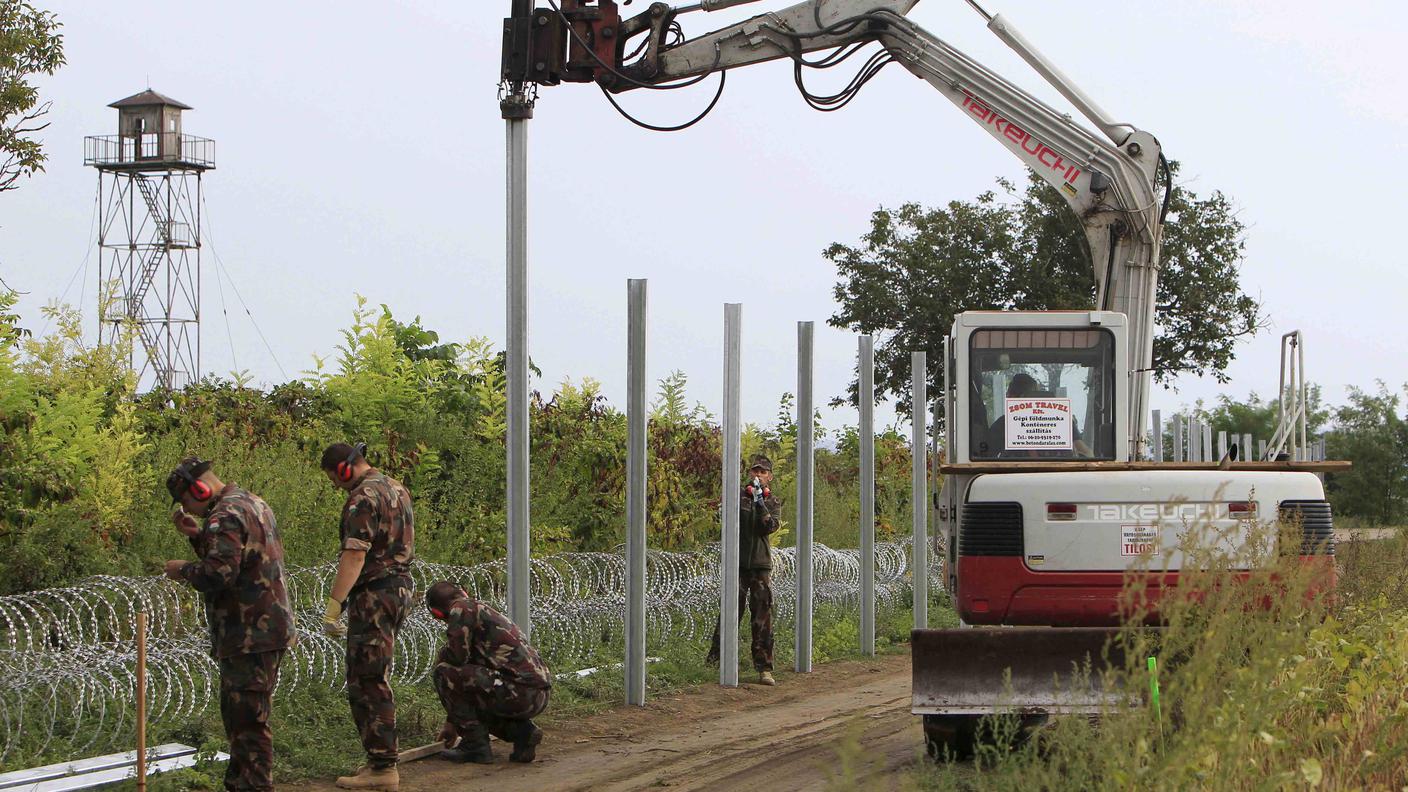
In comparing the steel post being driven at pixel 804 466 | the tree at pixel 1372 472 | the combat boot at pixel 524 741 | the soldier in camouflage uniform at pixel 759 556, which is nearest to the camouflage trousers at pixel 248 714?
the combat boot at pixel 524 741

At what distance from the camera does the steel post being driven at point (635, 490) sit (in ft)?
46.0

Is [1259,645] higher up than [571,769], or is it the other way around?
[1259,645]

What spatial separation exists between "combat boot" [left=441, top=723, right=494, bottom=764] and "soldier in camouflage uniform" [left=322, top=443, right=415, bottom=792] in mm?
1113

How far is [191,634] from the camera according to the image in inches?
491

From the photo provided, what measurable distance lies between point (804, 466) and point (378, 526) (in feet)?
24.6

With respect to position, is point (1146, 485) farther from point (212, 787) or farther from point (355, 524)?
point (212, 787)

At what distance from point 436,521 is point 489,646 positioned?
586 centimetres

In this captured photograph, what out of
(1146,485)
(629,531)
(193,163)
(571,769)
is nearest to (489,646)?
(571,769)

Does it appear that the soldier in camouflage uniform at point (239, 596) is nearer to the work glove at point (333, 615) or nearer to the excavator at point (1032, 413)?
the work glove at point (333, 615)

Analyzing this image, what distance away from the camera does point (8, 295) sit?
13062mm

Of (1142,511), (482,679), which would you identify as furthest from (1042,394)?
(482,679)

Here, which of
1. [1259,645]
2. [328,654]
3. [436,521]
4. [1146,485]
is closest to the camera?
[1259,645]

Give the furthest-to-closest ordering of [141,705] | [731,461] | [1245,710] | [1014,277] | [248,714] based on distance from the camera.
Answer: [1014,277]
[731,461]
[248,714]
[141,705]
[1245,710]

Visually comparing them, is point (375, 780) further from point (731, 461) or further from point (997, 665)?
point (731, 461)
